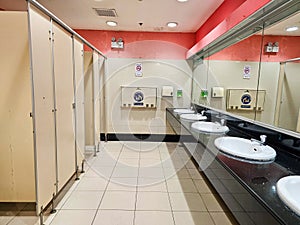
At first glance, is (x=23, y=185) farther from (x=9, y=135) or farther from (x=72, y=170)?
(x=72, y=170)

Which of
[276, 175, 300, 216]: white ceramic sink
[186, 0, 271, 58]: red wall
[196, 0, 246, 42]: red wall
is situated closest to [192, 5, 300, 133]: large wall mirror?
[186, 0, 271, 58]: red wall

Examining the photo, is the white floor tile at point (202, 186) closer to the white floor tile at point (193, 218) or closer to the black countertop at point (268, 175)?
the white floor tile at point (193, 218)

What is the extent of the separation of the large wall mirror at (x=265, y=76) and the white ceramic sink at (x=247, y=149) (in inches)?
10.9

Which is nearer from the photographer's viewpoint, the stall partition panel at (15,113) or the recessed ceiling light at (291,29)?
the recessed ceiling light at (291,29)

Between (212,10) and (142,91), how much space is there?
2.14 meters

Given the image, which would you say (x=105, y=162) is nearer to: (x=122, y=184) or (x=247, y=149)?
(x=122, y=184)

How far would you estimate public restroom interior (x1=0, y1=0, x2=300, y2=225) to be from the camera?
162 cm

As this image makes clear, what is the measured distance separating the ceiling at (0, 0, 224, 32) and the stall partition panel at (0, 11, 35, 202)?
1.41 m

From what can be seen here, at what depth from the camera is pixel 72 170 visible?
271cm

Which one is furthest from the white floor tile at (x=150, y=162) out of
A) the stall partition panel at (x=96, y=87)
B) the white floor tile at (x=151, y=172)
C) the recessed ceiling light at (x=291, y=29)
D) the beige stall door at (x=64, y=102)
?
the recessed ceiling light at (x=291, y=29)

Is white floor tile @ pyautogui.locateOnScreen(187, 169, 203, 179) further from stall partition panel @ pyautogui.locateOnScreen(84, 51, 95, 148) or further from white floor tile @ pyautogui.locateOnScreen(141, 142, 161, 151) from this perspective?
stall partition panel @ pyautogui.locateOnScreen(84, 51, 95, 148)

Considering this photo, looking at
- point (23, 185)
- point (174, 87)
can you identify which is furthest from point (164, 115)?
point (23, 185)

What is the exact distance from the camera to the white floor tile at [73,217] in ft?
6.45

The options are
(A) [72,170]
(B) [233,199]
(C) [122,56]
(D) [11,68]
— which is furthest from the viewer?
(C) [122,56]
